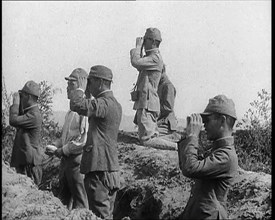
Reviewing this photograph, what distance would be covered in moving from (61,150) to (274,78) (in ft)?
9.70

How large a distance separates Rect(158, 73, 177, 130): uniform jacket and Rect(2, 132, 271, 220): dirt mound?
0.72 m

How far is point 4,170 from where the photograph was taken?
28.5ft

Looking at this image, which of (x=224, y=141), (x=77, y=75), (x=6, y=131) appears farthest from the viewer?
(x=6, y=131)

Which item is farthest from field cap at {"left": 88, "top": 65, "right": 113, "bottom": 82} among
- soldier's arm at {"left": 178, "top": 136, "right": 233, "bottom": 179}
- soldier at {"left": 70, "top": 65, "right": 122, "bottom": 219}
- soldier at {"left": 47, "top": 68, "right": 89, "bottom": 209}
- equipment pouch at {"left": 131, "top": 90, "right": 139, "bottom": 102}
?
equipment pouch at {"left": 131, "top": 90, "right": 139, "bottom": 102}

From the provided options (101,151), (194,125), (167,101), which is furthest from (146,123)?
(194,125)

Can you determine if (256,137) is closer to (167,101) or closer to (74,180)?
(167,101)

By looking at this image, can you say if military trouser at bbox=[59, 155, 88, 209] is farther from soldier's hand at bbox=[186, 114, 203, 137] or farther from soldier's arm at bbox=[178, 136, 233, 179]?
soldier's arm at bbox=[178, 136, 233, 179]

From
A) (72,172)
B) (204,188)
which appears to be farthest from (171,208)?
(204,188)

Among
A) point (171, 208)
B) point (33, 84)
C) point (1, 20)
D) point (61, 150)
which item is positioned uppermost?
point (1, 20)

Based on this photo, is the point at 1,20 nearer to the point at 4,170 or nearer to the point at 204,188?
the point at 4,170

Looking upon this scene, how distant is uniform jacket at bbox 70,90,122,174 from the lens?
27.5ft

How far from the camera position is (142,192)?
1081 centimetres

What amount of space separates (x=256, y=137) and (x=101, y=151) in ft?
21.2

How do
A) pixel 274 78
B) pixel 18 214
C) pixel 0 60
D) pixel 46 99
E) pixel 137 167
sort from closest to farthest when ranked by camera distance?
pixel 18 214 → pixel 0 60 → pixel 274 78 → pixel 137 167 → pixel 46 99
